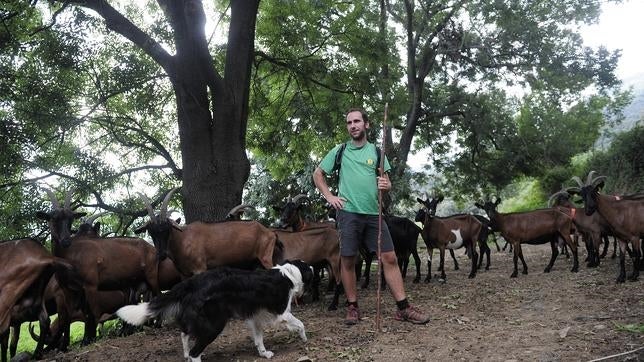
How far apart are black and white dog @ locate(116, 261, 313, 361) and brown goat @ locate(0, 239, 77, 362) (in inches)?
67.1

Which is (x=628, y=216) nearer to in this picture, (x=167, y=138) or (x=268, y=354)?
(x=268, y=354)

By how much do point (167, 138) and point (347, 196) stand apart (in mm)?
10650

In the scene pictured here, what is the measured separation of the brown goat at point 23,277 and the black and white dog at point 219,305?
1.70 metres

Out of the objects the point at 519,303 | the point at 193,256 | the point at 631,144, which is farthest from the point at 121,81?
the point at 631,144

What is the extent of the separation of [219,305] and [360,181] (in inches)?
86.6

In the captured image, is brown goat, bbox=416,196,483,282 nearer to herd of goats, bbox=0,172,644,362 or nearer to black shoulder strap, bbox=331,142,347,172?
herd of goats, bbox=0,172,644,362

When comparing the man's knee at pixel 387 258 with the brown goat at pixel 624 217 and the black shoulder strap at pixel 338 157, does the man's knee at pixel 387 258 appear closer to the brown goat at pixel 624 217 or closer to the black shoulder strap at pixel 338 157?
the black shoulder strap at pixel 338 157

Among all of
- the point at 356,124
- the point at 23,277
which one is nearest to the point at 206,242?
the point at 23,277

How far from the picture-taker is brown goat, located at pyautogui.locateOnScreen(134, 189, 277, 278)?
741 cm

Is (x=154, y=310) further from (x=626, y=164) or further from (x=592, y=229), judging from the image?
(x=626, y=164)

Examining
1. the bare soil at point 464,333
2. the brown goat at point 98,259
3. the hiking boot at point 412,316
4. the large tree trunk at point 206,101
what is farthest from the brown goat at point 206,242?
the hiking boot at point 412,316

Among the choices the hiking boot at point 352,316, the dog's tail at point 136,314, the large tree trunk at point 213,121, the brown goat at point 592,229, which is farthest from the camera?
the brown goat at point 592,229

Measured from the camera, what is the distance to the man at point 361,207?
639cm

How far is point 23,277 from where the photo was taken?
20.5 ft
